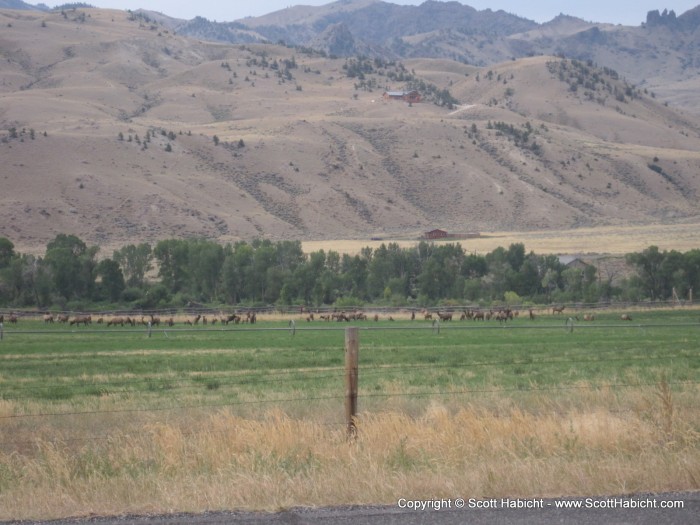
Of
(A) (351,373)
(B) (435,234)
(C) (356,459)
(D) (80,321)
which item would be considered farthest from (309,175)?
(C) (356,459)

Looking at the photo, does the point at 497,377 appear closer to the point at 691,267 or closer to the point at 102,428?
the point at 102,428

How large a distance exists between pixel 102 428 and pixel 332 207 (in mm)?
111567

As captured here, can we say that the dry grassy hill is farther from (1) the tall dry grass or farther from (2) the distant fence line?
(1) the tall dry grass

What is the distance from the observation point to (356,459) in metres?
10.6

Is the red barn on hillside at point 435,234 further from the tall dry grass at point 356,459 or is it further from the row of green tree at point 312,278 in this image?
the tall dry grass at point 356,459

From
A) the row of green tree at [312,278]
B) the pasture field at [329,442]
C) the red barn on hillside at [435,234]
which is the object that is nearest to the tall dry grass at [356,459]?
the pasture field at [329,442]

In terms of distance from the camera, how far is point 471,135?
156 m

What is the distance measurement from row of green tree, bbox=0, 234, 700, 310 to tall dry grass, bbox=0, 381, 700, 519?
2334 inches

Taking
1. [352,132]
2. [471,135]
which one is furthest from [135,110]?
[471,135]

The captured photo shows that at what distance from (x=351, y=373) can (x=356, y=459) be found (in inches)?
49.0

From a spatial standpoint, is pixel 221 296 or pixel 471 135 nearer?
pixel 221 296

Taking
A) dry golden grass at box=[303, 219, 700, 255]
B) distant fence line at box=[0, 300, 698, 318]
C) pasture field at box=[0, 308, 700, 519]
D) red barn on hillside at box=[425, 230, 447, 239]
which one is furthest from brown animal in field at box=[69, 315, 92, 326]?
red barn on hillside at box=[425, 230, 447, 239]

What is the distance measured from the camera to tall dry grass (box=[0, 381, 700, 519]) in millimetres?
9586

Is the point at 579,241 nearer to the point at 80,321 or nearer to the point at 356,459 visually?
the point at 80,321
